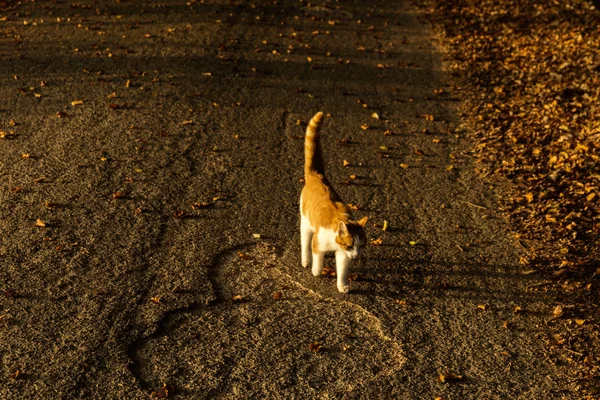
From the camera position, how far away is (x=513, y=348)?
451 centimetres

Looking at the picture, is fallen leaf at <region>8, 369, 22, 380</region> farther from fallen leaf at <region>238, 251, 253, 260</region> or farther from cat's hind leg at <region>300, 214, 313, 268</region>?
cat's hind leg at <region>300, 214, 313, 268</region>

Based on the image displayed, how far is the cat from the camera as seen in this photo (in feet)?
14.8

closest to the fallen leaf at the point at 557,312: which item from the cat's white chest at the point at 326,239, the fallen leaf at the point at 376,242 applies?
the fallen leaf at the point at 376,242

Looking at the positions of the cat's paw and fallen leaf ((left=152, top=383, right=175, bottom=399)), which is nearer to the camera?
fallen leaf ((left=152, top=383, right=175, bottom=399))

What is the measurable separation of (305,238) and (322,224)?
416 millimetres

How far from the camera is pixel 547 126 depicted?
26.8 feet

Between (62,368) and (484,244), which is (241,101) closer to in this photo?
(484,244)

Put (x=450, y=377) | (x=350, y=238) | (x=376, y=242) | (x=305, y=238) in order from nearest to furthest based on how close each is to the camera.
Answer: (x=450, y=377) → (x=350, y=238) → (x=305, y=238) → (x=376, y=242)

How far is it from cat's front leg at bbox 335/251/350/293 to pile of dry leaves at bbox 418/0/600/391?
1.52 m

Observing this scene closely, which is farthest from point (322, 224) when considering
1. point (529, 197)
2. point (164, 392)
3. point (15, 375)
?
point (529, 197)

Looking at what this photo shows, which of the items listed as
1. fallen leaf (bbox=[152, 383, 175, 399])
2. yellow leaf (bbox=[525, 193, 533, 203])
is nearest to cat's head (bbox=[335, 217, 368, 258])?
fallen leaf (bbox=[152, 383, 175, 399])

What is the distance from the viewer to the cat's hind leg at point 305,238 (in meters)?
5.00

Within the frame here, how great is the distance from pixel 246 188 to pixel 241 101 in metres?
2.53

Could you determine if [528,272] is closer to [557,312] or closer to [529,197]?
[557,312]
